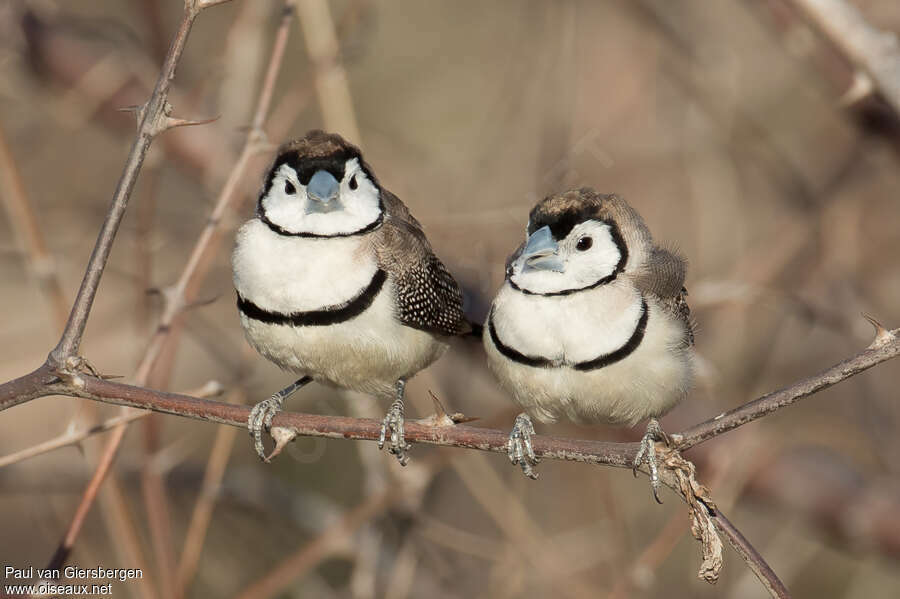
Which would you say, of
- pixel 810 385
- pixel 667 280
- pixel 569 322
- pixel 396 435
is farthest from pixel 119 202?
pixel 667 280

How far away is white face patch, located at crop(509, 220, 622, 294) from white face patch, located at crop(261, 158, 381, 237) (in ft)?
1.85

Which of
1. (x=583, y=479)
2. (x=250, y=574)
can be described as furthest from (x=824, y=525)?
(x=250, y=574)

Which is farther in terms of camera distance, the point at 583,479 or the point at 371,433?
the point at 583,479

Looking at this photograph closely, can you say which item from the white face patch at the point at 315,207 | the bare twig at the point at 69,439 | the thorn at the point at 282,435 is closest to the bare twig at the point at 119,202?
the bare twig at the point at 69,439

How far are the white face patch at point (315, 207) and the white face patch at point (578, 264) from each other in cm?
56

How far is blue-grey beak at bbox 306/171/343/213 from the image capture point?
11.2ft

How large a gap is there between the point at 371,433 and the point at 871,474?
11.1 feet

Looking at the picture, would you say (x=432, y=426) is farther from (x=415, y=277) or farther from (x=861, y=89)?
(x=861, y=89)

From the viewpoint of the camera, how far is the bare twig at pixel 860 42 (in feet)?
12.0

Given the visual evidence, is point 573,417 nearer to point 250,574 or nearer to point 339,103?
point 339,103

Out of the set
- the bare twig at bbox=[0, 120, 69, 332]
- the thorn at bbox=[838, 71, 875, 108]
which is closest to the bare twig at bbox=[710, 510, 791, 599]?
the thorn at bbox=[838, 71, 875, 108]

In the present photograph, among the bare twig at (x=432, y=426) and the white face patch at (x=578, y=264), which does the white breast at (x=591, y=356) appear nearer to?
the white face patch at (x=578, y=264)

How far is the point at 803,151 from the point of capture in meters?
6.48

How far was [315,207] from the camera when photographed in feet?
11.4
